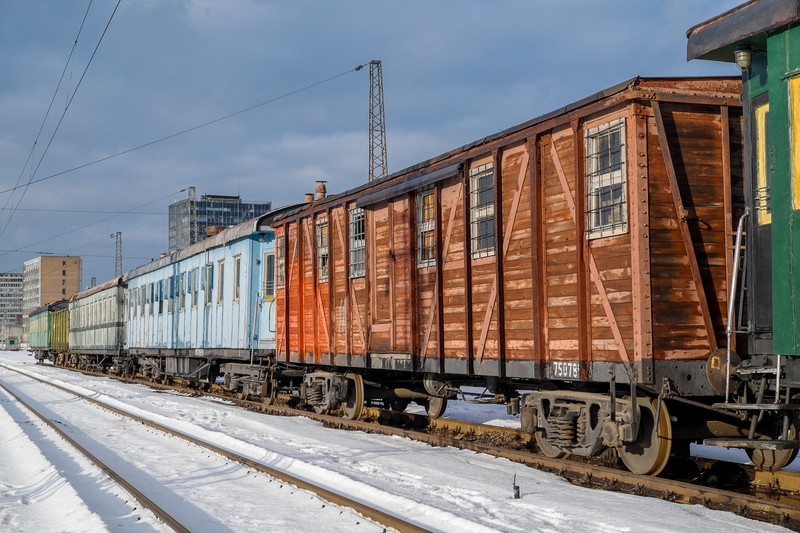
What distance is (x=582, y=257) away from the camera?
8508mm

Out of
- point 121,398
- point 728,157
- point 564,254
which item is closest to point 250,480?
point 564,254

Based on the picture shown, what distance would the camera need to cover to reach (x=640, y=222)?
772 cm

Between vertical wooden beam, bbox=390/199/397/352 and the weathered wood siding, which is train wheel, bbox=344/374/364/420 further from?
vertical wooden beam, bbox=390/199/397/352

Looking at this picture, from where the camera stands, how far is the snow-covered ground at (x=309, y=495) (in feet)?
20.9

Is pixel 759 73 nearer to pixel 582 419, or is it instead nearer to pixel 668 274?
pixel 668 274

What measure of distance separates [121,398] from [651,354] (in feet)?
52.6

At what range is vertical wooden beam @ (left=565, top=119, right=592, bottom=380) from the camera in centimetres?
838

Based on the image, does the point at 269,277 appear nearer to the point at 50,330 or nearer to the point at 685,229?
the point at 685,229

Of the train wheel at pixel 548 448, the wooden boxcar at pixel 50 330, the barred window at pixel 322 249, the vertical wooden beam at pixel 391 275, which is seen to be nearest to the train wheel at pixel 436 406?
the vertical wooden beam at pixel 391 275

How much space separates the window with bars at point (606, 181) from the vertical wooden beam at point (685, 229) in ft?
1.26

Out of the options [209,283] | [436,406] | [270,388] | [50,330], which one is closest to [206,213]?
[50,330]

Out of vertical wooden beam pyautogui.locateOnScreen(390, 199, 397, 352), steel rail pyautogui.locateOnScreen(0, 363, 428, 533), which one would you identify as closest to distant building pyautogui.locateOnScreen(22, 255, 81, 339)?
vertical wooden beam pyautogui.locateOnScreen(390, 199, 397, 352)

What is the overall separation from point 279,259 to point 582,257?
9.58m

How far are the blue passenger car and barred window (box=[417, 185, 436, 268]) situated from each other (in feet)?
20.8
